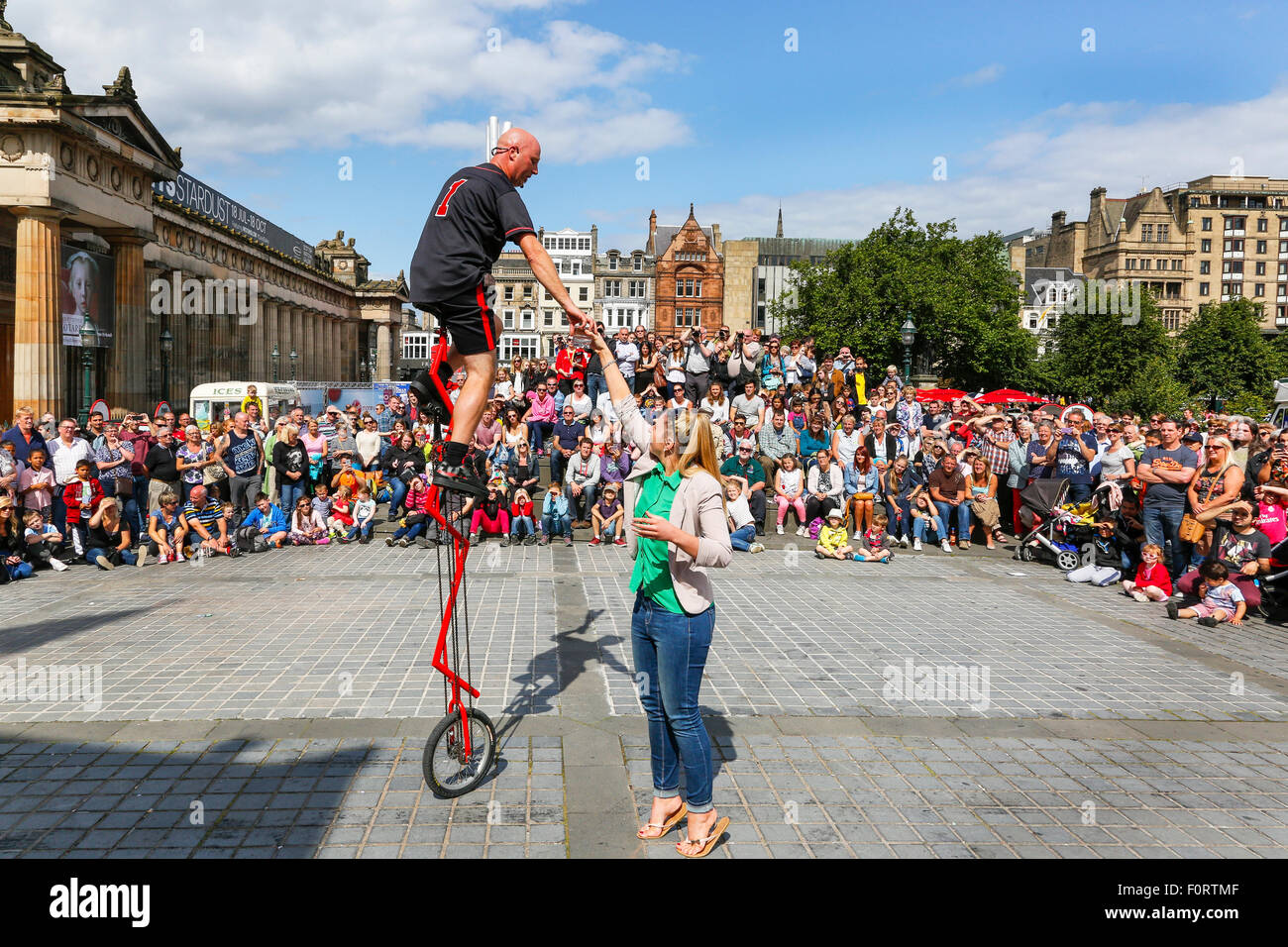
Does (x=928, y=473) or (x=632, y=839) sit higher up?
(x=928, y=473)

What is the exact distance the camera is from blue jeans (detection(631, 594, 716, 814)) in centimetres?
432

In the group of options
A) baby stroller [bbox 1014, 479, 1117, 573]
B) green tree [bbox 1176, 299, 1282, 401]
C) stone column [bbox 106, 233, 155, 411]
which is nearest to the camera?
baby stroller [bbox 1014, 479, 1117, 573]

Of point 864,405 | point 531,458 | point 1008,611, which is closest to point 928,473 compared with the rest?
point 864,405

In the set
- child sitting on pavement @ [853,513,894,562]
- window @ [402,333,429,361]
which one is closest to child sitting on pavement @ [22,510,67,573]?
child sitting on pavement @ [853,513,894,562]

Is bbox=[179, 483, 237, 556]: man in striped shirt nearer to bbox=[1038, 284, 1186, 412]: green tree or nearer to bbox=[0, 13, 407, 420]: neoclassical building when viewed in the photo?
bbox=[0, 13, 407, 420]: neoclassical building

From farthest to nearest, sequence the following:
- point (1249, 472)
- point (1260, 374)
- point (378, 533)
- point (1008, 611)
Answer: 1. point (1260, 374)
2. point (378, 533)
3. point (1249, 472)
4. point (1008, 611)

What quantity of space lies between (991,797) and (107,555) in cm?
1274

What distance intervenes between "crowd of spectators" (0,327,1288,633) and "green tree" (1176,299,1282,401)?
5526cm

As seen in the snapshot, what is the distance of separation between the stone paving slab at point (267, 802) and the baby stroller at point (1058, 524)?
1100 cm

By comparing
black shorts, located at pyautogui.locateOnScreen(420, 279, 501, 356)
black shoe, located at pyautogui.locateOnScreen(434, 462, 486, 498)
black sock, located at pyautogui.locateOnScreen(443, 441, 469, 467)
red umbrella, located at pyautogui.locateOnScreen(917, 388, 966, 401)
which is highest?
red umbrella, located at pyautogui.locateOnScreen(917, 388, 966, 401)

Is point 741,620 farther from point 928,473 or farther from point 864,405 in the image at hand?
point 864,405

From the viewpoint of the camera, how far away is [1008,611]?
36.0ft

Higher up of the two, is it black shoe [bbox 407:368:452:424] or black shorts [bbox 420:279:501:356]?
black shorts [bbox 420:279:501:356]

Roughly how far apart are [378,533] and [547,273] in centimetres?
1240
